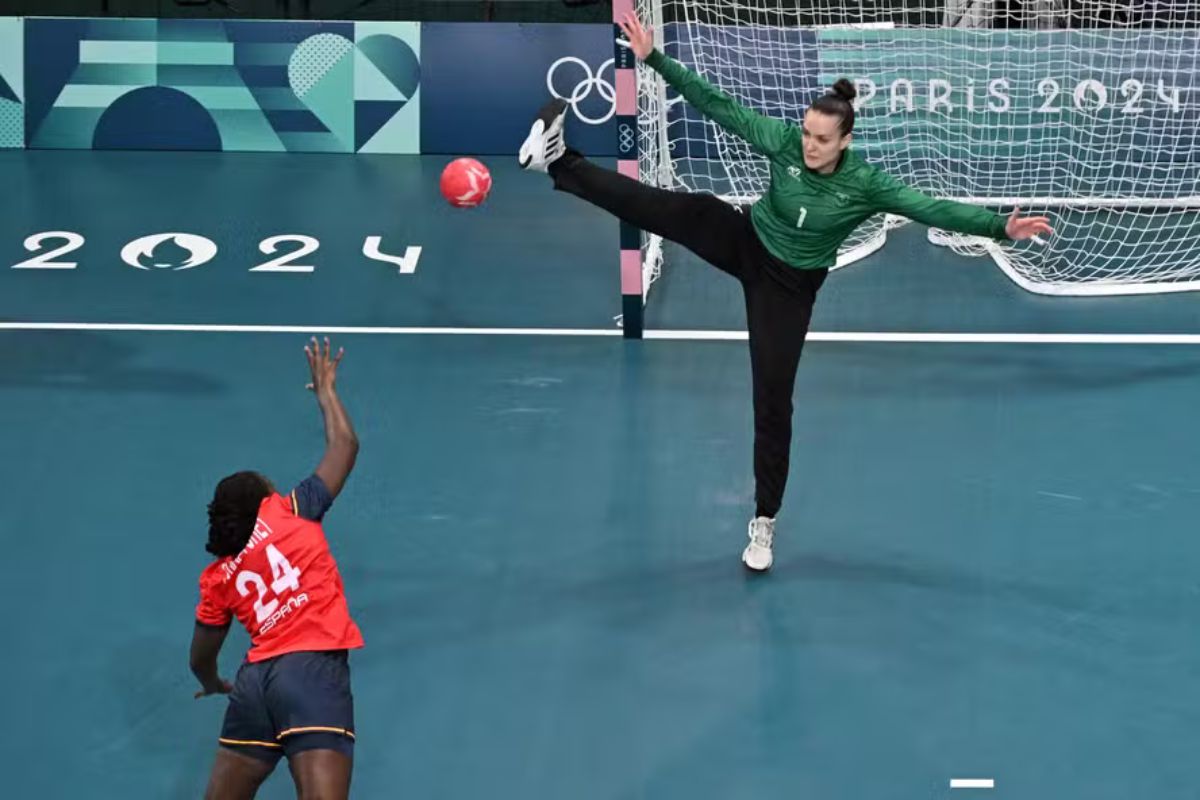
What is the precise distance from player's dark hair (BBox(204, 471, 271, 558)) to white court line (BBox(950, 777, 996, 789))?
263 centimetres

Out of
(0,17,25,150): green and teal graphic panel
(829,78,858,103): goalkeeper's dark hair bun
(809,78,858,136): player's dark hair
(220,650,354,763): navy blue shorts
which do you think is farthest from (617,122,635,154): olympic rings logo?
(0,17,25,150): green and teal graphic panel

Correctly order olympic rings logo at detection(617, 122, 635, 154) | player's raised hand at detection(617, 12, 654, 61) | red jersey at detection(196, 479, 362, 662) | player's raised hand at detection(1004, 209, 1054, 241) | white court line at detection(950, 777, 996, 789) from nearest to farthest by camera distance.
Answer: red jersey at detection(196, 479, 362, 662), white court line at detection(950, 777, 996, 789), player's raised hand at detection(1004, 209, 1054, 241), player's raised hand at detection(617, 12, 654, 61), olympic rings logo at detection(617, 122, 635, 154)

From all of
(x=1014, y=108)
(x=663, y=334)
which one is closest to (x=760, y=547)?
(x=663, y=334)

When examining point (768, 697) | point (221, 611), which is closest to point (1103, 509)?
point (768, 697)

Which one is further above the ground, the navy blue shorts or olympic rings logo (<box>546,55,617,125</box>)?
olympic rings logo (<box>546,55,617,125</box>)

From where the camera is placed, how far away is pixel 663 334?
1085 cm

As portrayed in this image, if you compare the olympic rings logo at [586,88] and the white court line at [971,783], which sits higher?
the olympic rings logo at [586,88]

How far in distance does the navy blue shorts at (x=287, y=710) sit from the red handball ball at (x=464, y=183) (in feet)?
11.2

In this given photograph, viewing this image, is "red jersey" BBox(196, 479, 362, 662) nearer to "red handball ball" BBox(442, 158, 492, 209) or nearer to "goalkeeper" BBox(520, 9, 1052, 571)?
"goalkeeper" BBox(520, 9, 1052, 571)

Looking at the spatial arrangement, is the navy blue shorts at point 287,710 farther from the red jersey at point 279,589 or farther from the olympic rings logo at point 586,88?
the olympic rings logo at point 586,88

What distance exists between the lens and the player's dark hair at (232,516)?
16.0 feet

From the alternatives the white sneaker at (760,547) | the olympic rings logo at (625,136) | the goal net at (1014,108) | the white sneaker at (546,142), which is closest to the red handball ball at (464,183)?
the white sneaker at (546,142)

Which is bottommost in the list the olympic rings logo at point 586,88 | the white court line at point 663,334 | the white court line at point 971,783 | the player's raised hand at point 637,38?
the white court line at point 971,783

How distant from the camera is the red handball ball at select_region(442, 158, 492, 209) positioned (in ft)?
25.8
